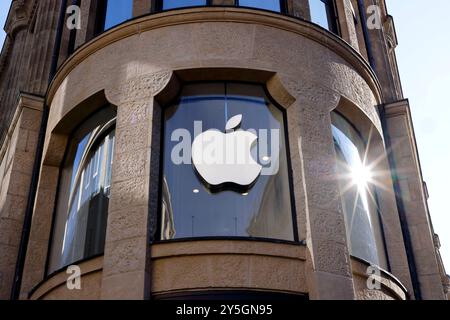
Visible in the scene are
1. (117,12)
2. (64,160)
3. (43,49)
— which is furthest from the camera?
(43,49)

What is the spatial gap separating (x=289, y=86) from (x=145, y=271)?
4.87 meters

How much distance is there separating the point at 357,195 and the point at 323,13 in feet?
17.8

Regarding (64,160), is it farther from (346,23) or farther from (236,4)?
(346,23)

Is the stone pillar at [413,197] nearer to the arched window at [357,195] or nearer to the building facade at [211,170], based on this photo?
the building facade at [211,170]

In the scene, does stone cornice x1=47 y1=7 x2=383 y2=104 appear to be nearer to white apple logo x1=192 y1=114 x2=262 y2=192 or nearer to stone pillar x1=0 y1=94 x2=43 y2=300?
stone pillar x1=0 y1=94 x2=43 y2=300

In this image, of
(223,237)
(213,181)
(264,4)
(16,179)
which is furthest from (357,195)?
(16,179)

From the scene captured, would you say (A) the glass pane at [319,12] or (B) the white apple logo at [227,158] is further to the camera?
(A) the glass pane at [319,12]

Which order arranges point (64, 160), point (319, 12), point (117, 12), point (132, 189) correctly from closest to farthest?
1. point (132, 189)
2. point (64, 160)
3. point (117, 12)
4. point (319, 12)

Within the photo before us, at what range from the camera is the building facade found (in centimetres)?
1038

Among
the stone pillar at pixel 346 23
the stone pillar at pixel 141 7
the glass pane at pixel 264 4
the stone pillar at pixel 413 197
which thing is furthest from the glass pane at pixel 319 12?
the stone pillar at pixel 141 7

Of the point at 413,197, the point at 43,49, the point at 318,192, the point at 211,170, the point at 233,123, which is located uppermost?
the point at 43,49

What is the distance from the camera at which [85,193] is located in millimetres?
12531

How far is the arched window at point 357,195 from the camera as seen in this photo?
12.3 m

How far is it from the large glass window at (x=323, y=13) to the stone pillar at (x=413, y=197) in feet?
8.74
